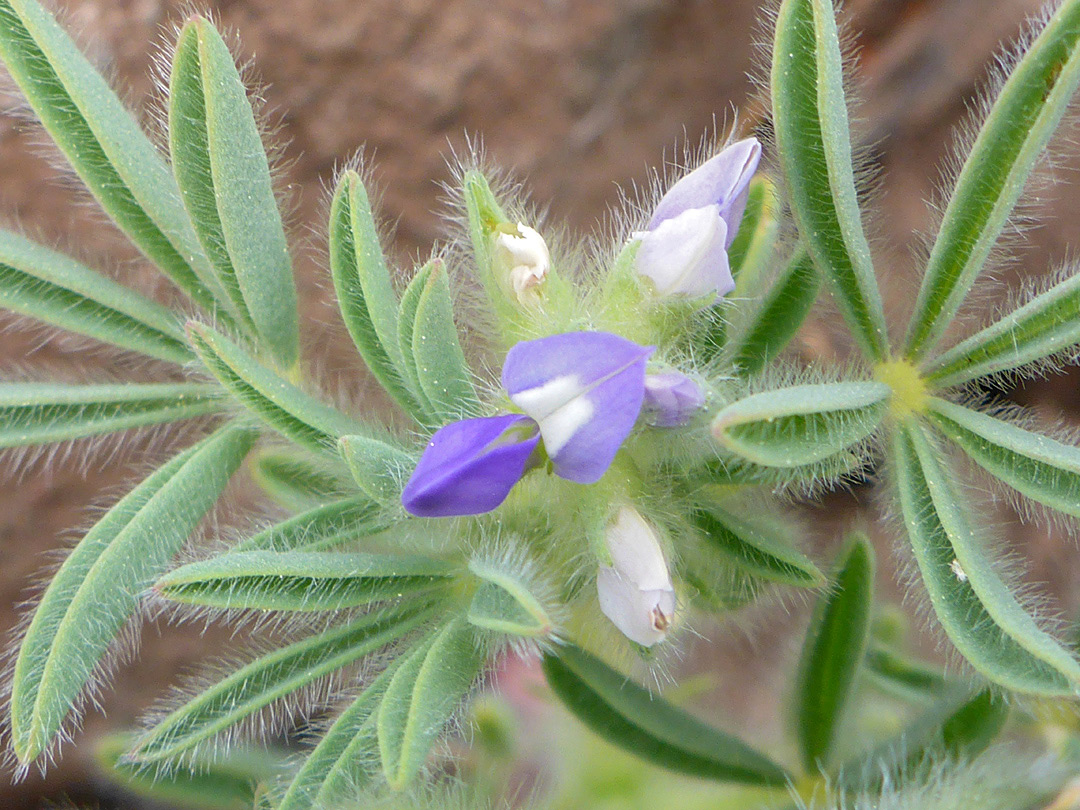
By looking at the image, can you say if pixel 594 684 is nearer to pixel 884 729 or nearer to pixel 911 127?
pixel 884 729

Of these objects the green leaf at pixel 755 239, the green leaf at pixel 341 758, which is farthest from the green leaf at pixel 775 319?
the green leaf at pixel 341 758

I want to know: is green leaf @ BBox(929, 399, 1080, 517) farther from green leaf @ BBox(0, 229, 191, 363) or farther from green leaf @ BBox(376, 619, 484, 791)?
green leaf @ BBox(0, 229, 191, 363)

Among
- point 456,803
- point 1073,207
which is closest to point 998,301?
point 1073,207

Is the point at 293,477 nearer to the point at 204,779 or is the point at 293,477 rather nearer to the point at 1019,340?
the point at 204,779

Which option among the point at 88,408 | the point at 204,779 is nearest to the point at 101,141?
the point at 88,408

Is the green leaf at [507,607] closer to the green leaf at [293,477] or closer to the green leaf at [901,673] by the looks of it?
the green leaf at [293,477]
